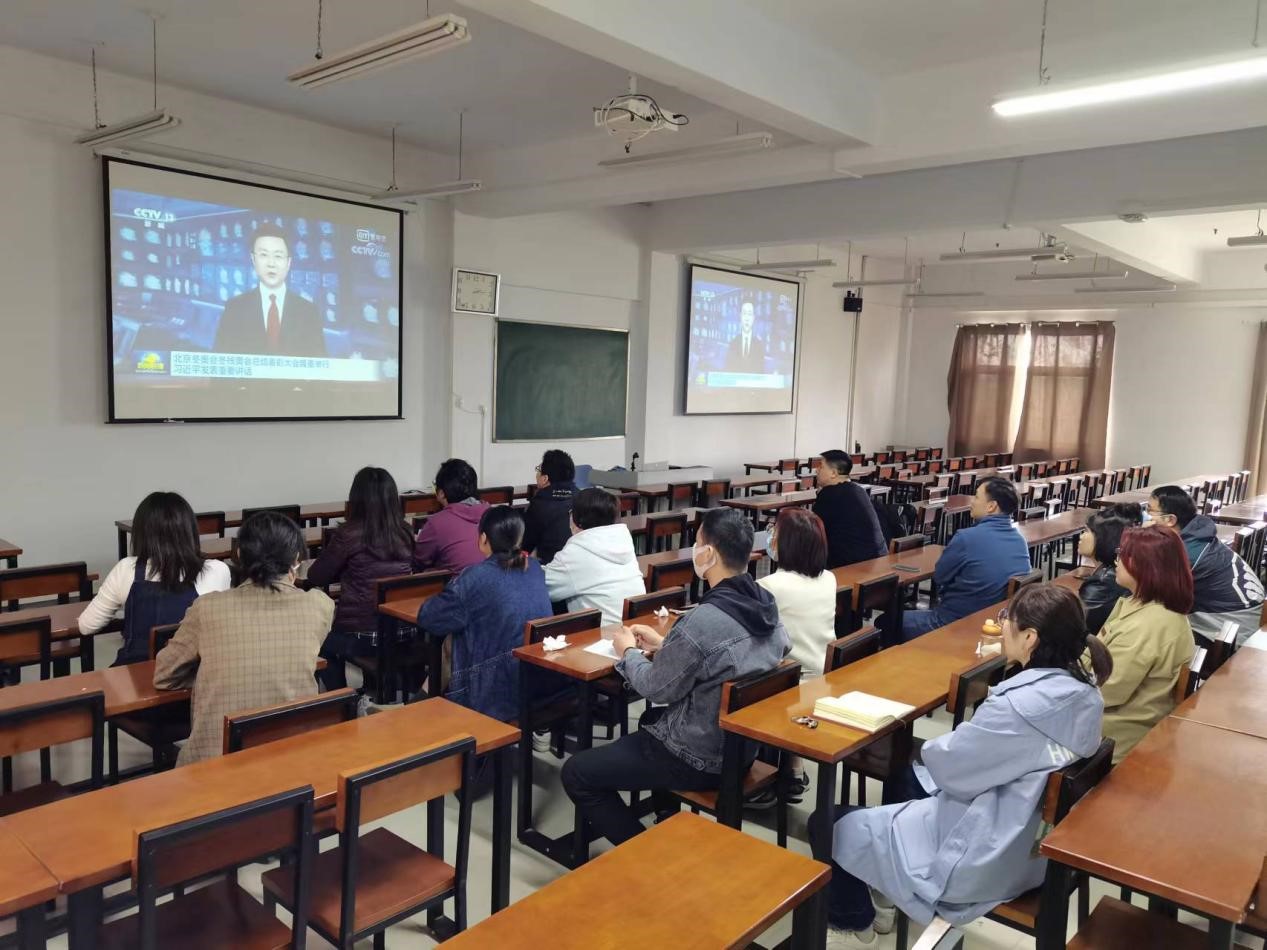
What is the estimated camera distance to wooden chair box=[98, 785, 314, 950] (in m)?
1.55

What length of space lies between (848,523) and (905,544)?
520mm

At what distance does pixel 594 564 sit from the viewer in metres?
3.79

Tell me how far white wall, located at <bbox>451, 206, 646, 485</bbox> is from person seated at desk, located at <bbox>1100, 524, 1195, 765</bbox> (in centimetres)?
655

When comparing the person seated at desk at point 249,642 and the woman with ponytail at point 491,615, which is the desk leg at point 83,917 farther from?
the woman with ponytail at point 491,615

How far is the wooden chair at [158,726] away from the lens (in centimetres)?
288

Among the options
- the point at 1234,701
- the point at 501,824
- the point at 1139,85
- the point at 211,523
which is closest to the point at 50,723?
the point at 501,824

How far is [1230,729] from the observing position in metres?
2.56

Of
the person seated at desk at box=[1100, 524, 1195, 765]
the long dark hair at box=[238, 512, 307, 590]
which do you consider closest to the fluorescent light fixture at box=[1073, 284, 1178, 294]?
the person seated at desk at box=[1100, 524, 1195, 765]

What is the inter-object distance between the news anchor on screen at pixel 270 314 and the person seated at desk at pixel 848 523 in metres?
4.43

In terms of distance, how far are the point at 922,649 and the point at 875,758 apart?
0.58 m

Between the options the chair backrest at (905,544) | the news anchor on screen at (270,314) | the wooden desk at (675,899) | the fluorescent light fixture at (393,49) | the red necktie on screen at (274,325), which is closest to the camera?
the wooden desk at (675,899)

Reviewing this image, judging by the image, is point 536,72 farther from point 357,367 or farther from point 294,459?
point 294,459

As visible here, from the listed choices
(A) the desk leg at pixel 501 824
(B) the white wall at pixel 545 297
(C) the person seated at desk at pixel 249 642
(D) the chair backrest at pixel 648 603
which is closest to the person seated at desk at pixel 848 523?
(D) the chair backrest at pixel 648 603

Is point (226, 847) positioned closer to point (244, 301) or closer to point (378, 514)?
point (378, 514)
